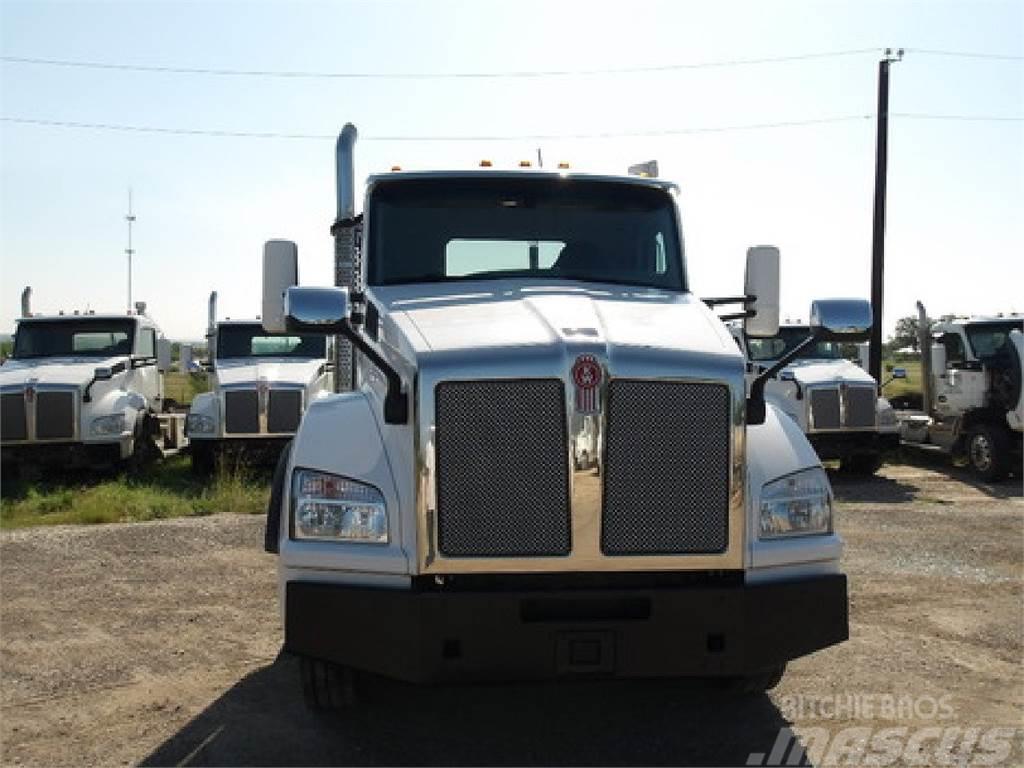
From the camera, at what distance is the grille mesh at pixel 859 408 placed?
1407cm

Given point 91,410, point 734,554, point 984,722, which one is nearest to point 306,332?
point 734,554

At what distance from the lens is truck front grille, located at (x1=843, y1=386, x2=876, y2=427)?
14062 mm

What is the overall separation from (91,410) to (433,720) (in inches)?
400

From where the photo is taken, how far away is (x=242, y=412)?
13.4 m

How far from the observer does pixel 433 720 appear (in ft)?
14.5

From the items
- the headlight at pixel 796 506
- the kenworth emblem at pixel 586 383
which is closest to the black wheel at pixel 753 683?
the headlight at pixel 796 506

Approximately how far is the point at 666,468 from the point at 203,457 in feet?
36.5

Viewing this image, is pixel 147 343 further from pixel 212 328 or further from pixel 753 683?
pixel 753 683

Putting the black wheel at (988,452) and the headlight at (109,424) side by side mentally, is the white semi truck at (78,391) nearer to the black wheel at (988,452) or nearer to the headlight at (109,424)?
the headlight at (109,424)

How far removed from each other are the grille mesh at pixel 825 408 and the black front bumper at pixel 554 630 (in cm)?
1070

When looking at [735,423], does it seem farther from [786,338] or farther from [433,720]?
[786,338]

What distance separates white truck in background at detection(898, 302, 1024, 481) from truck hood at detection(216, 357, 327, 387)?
9.60 metres

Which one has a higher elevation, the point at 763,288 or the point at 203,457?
the point at 763,288

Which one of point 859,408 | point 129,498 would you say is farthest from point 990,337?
point 129,498
